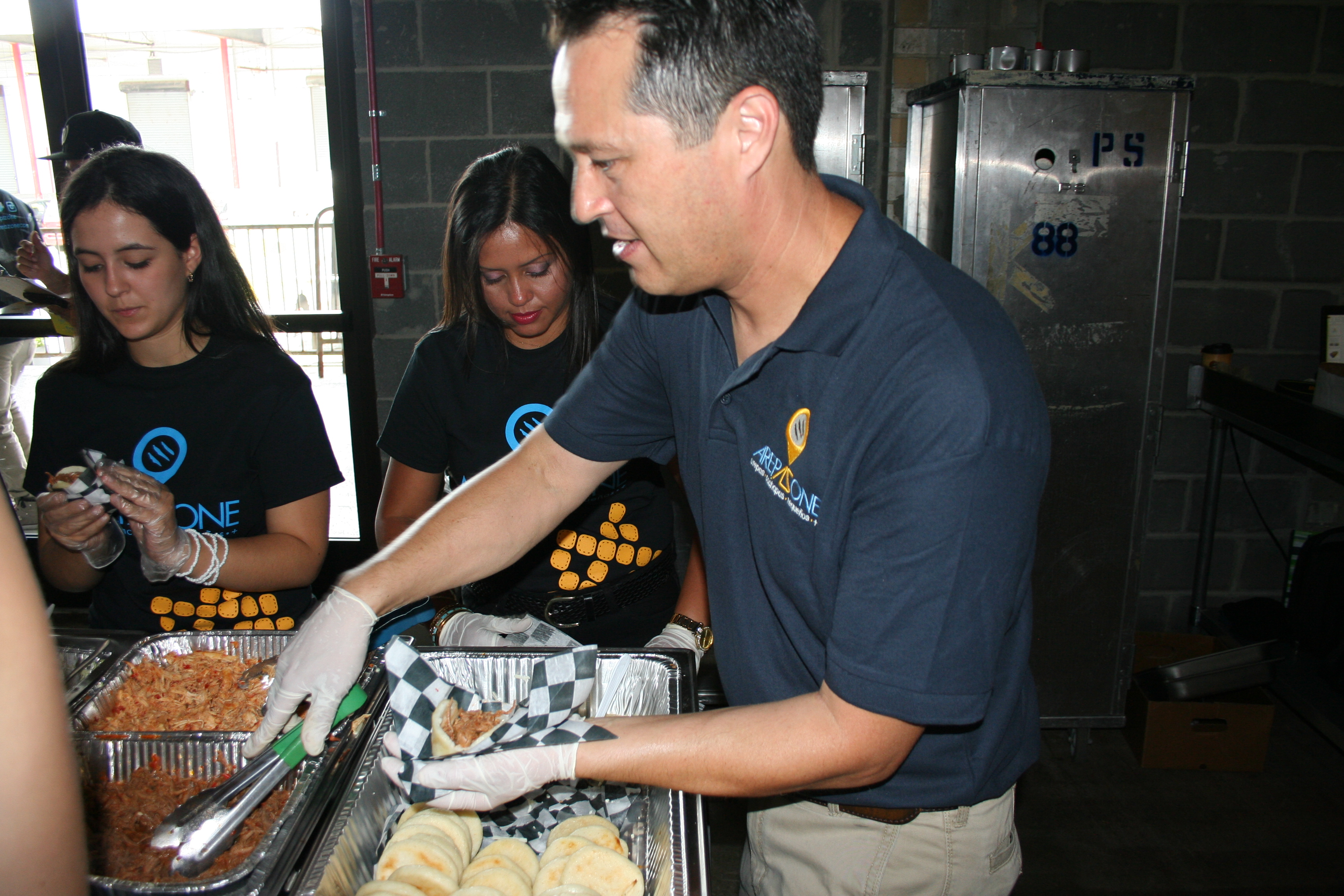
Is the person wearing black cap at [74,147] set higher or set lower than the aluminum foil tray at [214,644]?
higher

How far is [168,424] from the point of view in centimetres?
190

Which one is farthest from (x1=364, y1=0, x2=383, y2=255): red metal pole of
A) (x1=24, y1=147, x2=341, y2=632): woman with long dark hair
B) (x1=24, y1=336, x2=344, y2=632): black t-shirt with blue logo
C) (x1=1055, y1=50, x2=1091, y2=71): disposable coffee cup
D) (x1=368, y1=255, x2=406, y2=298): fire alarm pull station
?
(x1=1055, y1=50, x2=1091, y2=71): disposable coffee cup

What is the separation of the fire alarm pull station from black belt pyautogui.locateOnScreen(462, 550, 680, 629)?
5.78 ft

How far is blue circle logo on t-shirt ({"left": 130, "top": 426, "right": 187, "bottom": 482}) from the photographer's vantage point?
1887 millimetres

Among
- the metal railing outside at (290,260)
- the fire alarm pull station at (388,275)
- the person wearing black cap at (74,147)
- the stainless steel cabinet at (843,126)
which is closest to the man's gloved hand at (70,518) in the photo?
the person wearing black cap at (74,147)

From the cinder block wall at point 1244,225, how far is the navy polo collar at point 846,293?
2.69m

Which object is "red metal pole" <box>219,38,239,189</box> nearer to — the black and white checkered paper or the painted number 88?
the painted number 88

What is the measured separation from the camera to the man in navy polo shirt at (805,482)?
37.4 inches

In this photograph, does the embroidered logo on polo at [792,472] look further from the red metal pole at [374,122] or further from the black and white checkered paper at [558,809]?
the red metal pole at [374,122]

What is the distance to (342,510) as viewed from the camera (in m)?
4.47

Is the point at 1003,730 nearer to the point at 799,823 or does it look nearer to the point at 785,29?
the point at 799,823

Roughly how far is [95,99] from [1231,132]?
469 cm

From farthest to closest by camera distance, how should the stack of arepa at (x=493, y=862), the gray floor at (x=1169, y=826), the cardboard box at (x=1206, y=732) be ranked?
the cardboard box at (x=1206, y=732)
the gray floor at (x=1169, y=826)
the stack of arepa at (x=493, y=862)

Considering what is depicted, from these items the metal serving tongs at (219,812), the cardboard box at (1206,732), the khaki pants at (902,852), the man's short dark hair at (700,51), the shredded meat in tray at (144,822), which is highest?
the man's short dark hair at (700,51)
